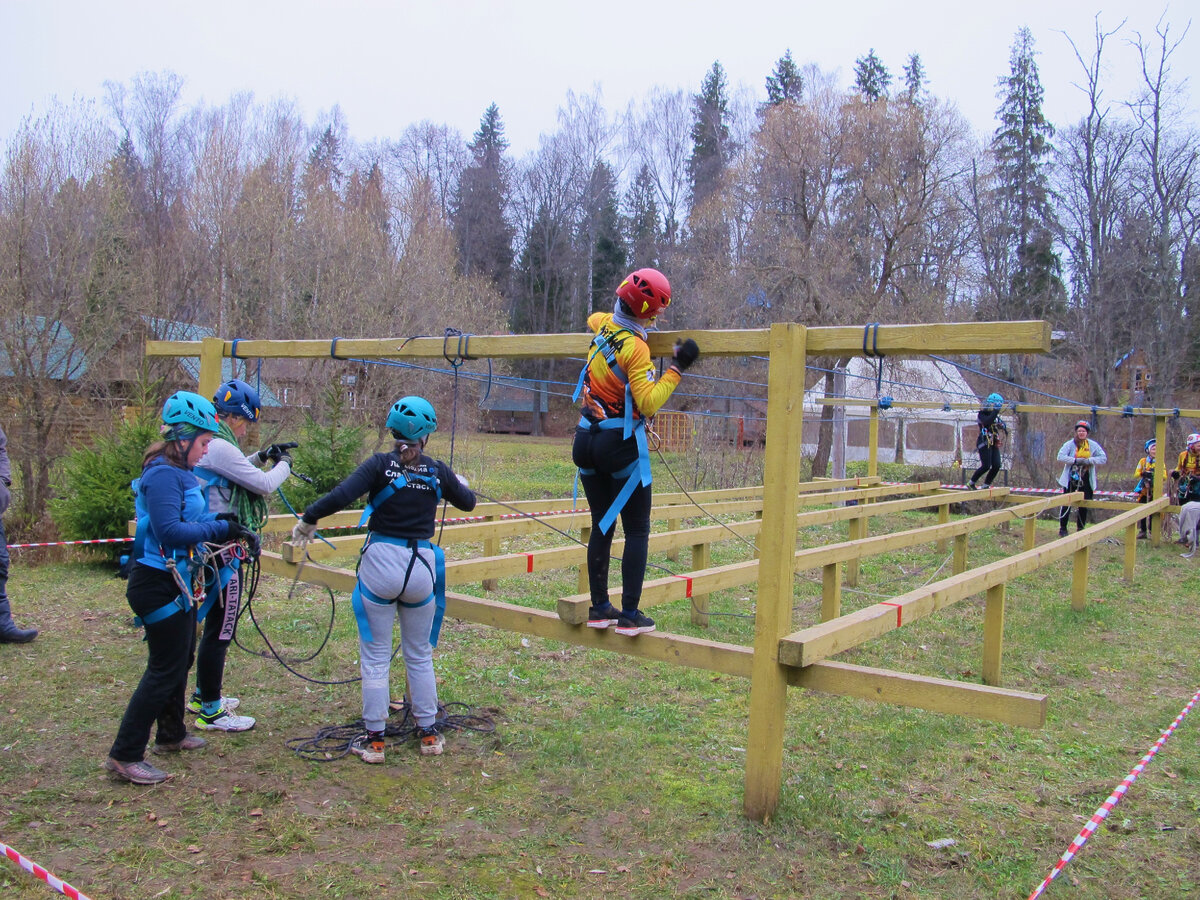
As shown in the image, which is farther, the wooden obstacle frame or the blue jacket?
the blue jacket

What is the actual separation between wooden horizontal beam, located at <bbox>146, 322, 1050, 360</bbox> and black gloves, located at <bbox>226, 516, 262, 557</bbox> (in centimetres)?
130

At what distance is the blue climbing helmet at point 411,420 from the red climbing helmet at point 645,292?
42.3 inches

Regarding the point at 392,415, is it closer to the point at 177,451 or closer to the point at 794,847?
the point at 177,451

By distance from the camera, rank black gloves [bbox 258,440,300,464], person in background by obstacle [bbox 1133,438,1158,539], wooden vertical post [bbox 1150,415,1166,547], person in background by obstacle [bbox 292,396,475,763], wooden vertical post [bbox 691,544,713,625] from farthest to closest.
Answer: person in background by obstacle [bbox 1133,438,1158,539]
wooden vertical post [bbox 1150,415,1166,547]
wooden vertical post [bbox 691,544,713,625]
black gloves [bbox 258,440,300,464]
person in background by obstacle [bbox 292,396,475,763]

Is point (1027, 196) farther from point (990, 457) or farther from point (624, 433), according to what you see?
point (624, 433)

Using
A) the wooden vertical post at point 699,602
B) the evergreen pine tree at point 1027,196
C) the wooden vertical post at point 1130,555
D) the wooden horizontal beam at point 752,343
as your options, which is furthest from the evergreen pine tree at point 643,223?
the wooden horizontal beam at point 752,343

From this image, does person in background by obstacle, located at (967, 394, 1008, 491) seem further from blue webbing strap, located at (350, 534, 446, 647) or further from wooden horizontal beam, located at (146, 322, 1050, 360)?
blue webbing strap, located at (350, 534, 446, 647)

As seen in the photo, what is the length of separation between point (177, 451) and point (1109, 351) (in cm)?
2575

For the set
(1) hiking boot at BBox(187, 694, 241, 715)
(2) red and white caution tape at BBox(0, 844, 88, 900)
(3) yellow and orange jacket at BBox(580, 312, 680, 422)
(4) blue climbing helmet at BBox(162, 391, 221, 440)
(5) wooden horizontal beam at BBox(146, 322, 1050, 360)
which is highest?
(5) wooden horizontal beam at BBox(146, 322, 1050, 360)

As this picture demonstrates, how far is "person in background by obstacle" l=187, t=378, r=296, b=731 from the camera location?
4.66 meters

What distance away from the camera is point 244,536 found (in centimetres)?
447

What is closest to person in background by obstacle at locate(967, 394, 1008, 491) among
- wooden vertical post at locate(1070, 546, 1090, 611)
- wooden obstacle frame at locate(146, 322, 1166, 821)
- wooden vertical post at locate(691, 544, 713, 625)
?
wooden vertical post at locate(1070, 546, 1090, 611)

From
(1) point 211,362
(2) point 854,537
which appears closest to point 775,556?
(1) point 211,362

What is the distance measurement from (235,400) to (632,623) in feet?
8.33
